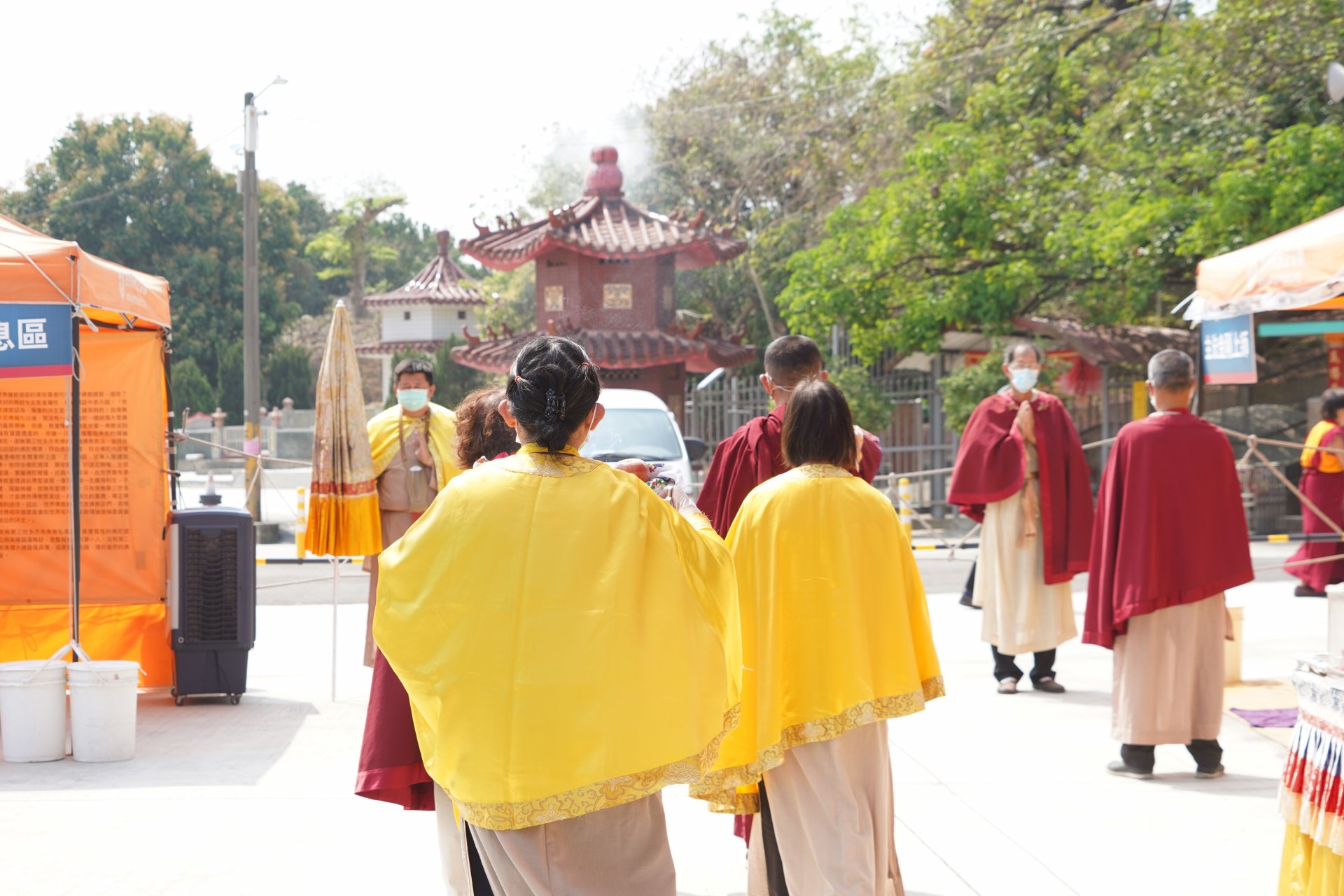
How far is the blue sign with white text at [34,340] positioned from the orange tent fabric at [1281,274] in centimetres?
543

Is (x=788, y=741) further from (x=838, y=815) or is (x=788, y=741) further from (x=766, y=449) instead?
(x=766, y=449)

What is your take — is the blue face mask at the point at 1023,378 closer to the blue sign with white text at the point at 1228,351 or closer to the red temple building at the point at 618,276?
the blue sign with white text at the point at 1228,351

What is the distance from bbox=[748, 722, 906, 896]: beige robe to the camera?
11.4 ft

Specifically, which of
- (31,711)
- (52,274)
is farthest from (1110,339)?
(31,711)

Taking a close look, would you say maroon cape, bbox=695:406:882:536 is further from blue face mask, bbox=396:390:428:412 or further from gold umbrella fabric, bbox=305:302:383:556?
blue face mask, bbox=396:390:428:412

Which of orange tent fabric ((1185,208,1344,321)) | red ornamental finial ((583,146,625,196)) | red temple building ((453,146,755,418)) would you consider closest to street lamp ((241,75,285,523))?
red temple building ((453,146,755,418))

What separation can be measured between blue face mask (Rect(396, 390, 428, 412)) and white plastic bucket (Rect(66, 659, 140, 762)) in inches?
71.7

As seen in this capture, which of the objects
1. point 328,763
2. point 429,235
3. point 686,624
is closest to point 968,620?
point 328,763

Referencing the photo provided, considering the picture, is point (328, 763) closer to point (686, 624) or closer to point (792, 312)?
point (686, 624)

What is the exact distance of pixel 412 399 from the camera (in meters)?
6.87

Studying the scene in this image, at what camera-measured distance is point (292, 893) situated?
4.21m

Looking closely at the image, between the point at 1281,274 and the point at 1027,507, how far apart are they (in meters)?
1.78

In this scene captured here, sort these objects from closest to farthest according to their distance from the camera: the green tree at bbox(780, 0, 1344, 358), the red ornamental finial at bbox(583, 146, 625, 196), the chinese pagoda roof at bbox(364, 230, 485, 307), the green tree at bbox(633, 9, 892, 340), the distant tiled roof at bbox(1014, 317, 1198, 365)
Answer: the green tree at bbox(780, 0, 1344, 358) < the distant tiled roof at bbox(1014, 317, 1198, 365) < the red ornamental finial at bbox(583, 146, 625, 196) < the green tree at bbox(633, 9, 892, 340) < the chinese pagoda roof at bbox(364, 230, 485, 307)

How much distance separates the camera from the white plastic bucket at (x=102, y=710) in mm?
5855
